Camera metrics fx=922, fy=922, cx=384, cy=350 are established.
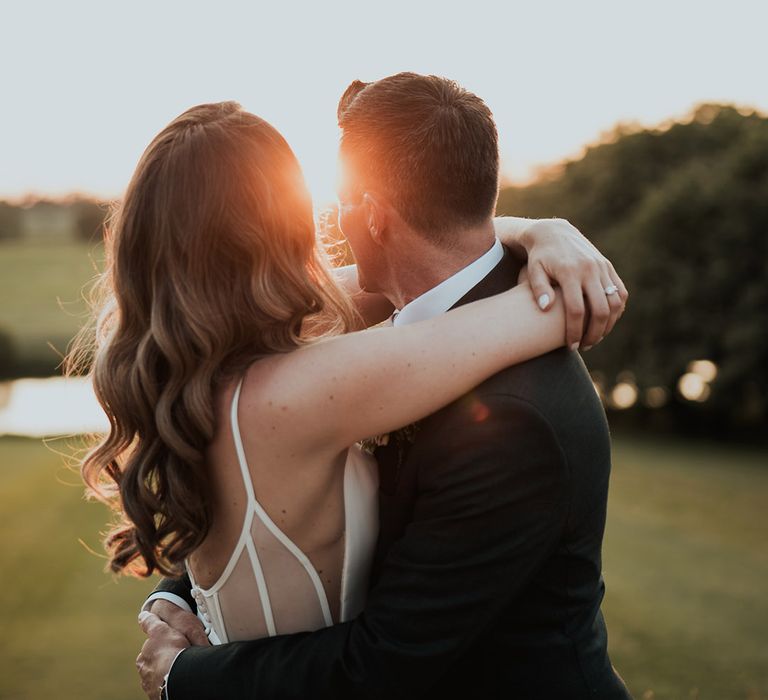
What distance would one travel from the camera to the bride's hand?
2201mm

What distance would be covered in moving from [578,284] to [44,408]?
128 ft

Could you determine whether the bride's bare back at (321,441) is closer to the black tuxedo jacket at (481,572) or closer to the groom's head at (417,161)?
the black tuxedo jacket at (481,572)

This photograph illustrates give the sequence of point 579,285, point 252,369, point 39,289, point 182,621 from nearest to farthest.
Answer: point 252,369 → point 579,285 → point 182,621 → point 39,289

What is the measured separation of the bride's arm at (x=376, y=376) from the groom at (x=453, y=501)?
0.07 metres

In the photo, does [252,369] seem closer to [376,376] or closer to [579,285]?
[376,376]

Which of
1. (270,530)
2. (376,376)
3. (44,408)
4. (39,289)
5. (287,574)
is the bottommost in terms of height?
(44,408)

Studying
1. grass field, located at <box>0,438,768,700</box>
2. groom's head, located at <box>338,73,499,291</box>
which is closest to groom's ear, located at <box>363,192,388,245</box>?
groom's head, located at <box>338,73,499,291</box>

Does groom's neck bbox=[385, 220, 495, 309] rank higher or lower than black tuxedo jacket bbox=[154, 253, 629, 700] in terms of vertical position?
higher

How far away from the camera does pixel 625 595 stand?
13320 millimetres

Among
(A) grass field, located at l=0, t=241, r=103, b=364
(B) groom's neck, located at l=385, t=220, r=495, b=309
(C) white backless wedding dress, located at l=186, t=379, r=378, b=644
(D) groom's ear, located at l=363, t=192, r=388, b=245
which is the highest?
(D) groom's ear, located at l=363, t=192, r=388, b=245

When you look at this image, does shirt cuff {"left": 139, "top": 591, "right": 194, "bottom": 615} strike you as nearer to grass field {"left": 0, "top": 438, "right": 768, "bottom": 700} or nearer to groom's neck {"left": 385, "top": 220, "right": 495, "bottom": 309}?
groom's neck {"left": 385, "top": 220, "right": 495, "bottom": 309}

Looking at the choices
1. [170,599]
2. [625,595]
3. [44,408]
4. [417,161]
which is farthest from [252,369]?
[44,408]

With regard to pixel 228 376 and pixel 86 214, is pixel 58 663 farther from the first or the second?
pixel 86 214

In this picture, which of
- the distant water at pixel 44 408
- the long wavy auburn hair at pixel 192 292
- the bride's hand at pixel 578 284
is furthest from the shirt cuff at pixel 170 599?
the distant water at pixel 44 408
